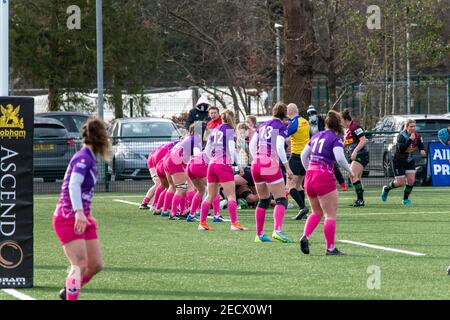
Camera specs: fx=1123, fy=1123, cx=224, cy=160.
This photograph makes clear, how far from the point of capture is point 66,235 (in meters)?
10.0

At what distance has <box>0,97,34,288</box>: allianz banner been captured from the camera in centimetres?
1162

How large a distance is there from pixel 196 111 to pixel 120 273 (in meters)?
9.43

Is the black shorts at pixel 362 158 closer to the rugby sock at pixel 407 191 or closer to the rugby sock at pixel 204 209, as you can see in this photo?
the rugby sock at pixel 407 191

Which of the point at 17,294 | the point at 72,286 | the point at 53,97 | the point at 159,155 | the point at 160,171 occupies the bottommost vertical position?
the point at 17,294

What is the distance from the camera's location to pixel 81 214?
9.88 m

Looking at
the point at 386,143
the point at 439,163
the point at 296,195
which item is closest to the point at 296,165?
the point at 296,195

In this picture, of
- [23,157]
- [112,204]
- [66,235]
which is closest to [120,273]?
[23,157]

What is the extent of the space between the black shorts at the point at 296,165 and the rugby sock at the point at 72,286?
1092 cm

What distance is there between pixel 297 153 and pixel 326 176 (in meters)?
6.87

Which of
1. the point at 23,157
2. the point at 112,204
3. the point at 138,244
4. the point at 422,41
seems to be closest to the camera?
the point at 23,157

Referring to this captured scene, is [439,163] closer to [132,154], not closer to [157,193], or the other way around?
[132,154]

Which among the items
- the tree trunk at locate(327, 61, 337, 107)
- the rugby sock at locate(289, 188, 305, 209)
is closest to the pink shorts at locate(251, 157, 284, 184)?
the rugby sock at locate(289, 188, 305, 209)

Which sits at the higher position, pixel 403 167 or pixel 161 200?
pixel 403 167
